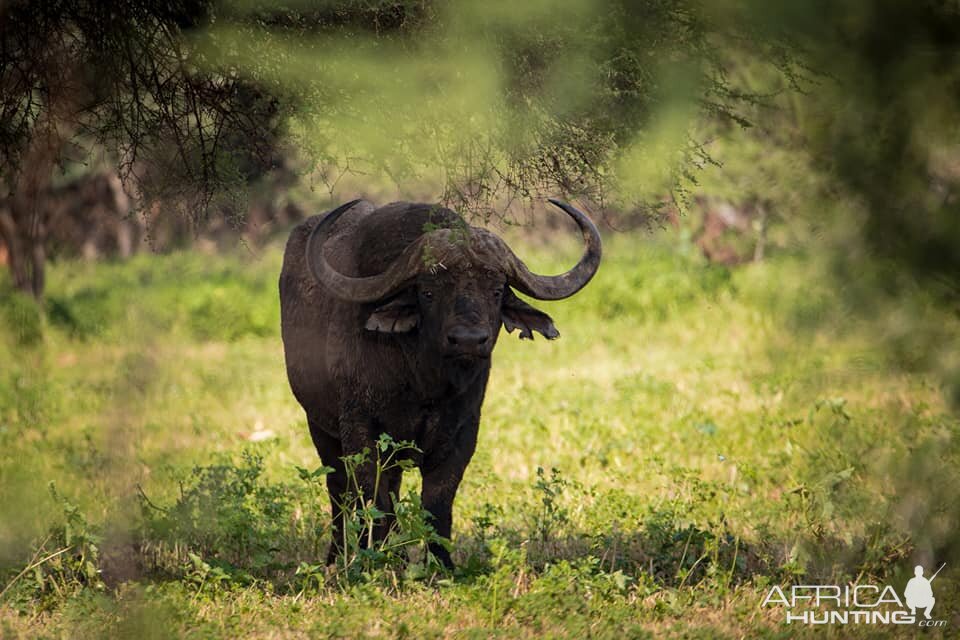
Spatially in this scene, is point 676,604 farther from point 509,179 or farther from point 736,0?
point 736,0

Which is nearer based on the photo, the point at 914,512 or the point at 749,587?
the point at 914,512

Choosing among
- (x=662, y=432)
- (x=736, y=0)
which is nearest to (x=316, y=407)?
(x=662, y=432)

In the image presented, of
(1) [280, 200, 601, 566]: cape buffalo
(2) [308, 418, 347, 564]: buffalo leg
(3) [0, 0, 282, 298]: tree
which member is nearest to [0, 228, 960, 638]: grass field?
(2) [308, 418, 347, 564]: buffalo leg

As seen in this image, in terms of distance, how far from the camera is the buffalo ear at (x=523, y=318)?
614 cm

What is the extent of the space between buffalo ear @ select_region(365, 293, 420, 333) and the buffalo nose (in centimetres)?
41

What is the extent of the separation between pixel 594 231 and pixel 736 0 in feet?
11.5

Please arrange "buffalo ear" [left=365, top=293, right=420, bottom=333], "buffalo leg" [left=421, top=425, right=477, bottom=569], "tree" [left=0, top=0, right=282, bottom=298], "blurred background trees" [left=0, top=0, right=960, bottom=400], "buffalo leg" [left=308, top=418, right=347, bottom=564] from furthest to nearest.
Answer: "buffalo leg" [left=308, top=418, right=347, bottom=564] < "buffalo leg" [left=421, top=425, right=477, bottom=569] < "buffalo ear" [left=365, top=293, right=420, bottom=333] < "tree" [left=0, top=0, right=282, bottom=298] < "blurred background trees" [left=0, top=0, right=960, bottom=400]

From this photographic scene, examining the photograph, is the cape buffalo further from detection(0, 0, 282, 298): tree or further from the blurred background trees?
detection(0, 0, 282, 298): tree

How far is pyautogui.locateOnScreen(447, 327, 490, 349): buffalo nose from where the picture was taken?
18.7 ft

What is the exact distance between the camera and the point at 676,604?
18.6 feet

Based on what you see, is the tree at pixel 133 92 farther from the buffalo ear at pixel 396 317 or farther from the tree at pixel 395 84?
the buffalo ear at pixel 396 317

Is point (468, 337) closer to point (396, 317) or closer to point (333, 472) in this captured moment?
point (396, 317)

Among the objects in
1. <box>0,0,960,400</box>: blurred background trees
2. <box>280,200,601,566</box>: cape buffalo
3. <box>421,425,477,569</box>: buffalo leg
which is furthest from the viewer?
<box>421,425,477,569</box>: buffalo leg

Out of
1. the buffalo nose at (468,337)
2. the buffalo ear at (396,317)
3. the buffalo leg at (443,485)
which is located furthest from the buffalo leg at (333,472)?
the buffalo nose at (468,337)
